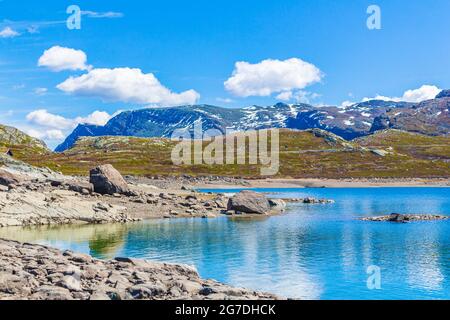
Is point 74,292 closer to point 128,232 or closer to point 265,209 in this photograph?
point 128,232

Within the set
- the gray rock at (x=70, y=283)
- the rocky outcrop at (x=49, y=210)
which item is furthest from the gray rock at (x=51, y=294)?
the rocky outcrop at (x=49, y=210)

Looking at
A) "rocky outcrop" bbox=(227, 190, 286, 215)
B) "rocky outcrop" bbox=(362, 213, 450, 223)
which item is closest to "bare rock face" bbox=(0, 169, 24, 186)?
"rocky outcrop" bbox=(227, 190, 286, 215)

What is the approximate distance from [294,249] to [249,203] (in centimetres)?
3403

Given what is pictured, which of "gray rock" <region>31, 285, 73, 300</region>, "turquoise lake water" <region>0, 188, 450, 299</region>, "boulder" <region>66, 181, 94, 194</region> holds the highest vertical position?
"boulder" <region>66, 181, 94, 194</region>

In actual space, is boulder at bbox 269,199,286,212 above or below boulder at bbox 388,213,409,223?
above

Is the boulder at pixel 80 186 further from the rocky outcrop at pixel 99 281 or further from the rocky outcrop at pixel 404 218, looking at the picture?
the rocky outcrop at pixel 99 281

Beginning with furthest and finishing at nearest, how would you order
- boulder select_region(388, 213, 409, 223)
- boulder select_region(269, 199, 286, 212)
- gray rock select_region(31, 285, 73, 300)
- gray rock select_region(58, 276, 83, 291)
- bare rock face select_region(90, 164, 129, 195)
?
boulder select_region(269, 199, 286, 212), bare rock face select_region(90, 164, 129, 195), boulder select_region(388, 213, 409, 223), gray rock select_region(58, 276, 83, 291), gray rock select_region(31, 285, 73, 300)

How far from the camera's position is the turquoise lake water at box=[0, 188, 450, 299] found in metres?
38.0

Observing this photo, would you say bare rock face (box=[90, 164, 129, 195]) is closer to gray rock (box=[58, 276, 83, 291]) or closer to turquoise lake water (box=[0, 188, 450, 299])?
turquoise lake water (box=[0, 188, 450, 299])

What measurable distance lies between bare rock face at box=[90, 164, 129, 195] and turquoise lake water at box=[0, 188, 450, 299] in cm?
1830

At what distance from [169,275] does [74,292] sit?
903cm

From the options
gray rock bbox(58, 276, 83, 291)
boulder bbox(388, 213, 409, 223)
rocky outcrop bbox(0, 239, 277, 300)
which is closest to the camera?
rocky outcrop bbox(0, 239, 277, 300)

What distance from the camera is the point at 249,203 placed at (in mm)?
87938
